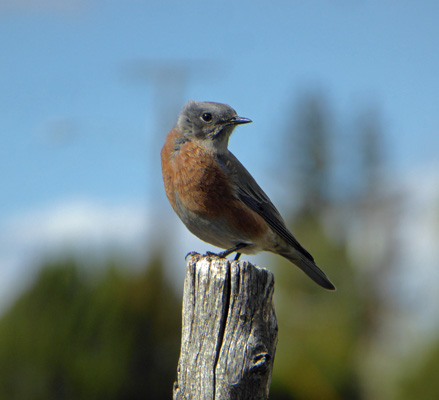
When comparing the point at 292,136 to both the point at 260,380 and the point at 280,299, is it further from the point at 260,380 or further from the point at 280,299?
the point at 260,380

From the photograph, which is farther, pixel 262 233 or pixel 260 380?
pixel 262 233

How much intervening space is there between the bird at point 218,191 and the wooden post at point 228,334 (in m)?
1.30

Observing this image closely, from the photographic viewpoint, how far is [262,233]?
5777 millimetres

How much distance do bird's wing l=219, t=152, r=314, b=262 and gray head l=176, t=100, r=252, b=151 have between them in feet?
0.68

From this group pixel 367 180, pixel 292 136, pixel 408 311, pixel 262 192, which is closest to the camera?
pixel 262 192

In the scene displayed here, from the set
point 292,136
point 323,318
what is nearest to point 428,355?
point 323,318

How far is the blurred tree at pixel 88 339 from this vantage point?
29.1 ft

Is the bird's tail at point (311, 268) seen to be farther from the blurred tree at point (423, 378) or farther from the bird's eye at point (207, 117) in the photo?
the blurred tree at point (423, 378)

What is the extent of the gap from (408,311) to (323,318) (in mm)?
8602

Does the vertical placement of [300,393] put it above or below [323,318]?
below

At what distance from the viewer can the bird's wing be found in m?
5.77

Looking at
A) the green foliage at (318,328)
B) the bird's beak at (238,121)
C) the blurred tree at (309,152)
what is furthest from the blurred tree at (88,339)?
the blurred tree at (309,152)

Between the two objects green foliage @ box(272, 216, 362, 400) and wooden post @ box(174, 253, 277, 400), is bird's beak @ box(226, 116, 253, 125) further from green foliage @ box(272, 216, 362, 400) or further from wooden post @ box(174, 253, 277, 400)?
green foliage @ box(272, 216, 362, 400)

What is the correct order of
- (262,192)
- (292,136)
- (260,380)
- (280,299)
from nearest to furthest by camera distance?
1. (260,380)
2. (262,192)
3. (280,299)
4. (292,136)
